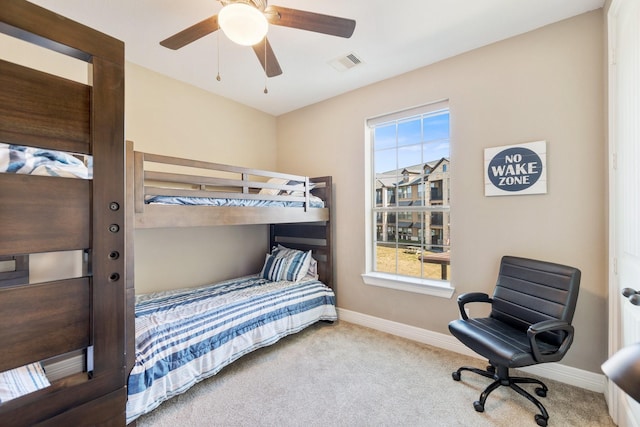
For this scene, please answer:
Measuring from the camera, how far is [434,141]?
9.16 ft

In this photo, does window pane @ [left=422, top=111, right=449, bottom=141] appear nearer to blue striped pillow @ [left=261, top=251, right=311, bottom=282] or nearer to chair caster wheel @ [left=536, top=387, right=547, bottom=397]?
blue striped pillow @ [left=261, top=251, right=311, bottom=282]

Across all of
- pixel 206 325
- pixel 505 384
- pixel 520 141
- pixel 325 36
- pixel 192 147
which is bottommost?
pixel 505 384

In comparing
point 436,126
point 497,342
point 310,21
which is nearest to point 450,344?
point 497,342

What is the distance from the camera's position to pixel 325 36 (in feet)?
7.22

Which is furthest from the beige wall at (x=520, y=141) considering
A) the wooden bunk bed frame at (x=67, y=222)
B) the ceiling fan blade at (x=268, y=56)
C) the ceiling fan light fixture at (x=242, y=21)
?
the wooden bunk bed frame at (x=67, y=222)

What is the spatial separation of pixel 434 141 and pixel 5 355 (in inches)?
121

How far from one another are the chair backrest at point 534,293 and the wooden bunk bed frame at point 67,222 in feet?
7.81

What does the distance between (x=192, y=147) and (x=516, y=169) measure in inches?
123

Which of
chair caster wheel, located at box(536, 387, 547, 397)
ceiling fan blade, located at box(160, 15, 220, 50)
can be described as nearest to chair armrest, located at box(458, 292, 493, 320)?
chair caster wheel, located at box(536, 387, 547, 397)

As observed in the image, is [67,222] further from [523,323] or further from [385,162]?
[385,162]

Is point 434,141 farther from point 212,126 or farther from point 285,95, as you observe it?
point 212,126

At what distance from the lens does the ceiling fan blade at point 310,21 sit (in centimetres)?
154

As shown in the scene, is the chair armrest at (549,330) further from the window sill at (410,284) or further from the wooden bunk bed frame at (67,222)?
the wooden bunk bed frame at (67,222)

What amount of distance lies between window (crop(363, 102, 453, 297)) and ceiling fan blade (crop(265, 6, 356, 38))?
1.45m
